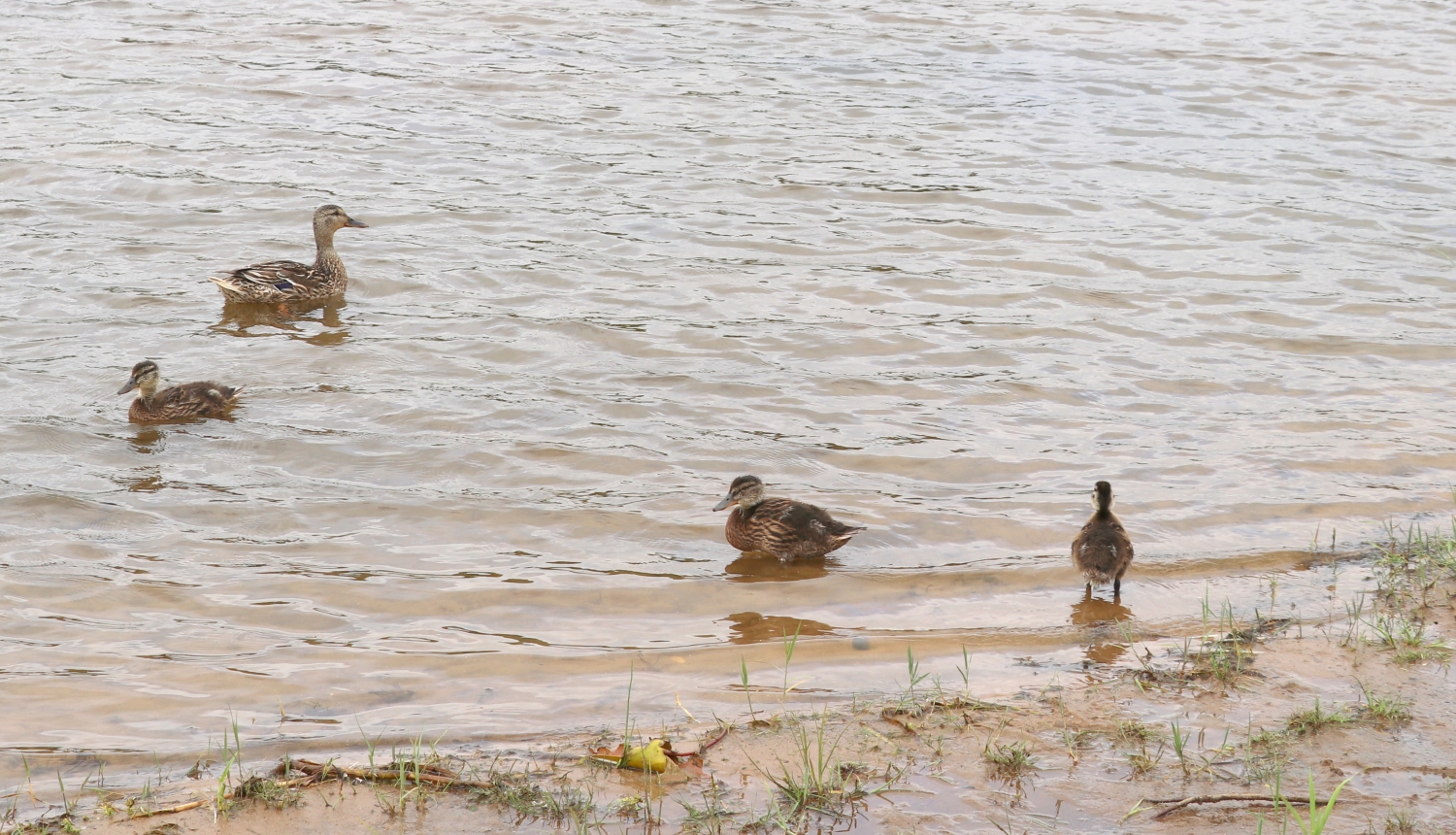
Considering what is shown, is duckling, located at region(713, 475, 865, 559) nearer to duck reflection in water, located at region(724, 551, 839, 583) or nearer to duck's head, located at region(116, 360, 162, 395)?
duck reflection in water, located at region(724, 551, 839, 583)

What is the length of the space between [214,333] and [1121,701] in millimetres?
8018

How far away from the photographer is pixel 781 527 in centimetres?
747

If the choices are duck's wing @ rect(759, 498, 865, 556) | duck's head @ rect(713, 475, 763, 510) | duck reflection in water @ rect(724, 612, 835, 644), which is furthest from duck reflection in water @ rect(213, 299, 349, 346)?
duck reflection in water @ rect(724, 612, 835, 644)

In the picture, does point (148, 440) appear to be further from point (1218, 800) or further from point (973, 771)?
point (1218, 800)

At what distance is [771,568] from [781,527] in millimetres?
277

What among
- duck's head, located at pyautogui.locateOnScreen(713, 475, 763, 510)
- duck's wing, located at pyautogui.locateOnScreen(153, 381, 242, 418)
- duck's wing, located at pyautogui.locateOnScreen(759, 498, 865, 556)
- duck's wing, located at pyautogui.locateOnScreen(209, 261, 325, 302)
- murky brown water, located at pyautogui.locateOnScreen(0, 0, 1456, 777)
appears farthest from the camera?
duck's wing, located at pyautogui.locateOnScreen(209, 261, 325, 302)

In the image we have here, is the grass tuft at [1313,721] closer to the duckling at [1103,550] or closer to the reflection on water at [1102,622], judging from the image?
the reflection on water at [1102,622]

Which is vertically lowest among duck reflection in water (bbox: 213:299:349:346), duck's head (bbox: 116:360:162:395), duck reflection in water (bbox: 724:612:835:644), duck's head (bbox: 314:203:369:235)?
duck reflection in water (bbox: 724:612:835:644)

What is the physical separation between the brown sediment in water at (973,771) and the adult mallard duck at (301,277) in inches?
273

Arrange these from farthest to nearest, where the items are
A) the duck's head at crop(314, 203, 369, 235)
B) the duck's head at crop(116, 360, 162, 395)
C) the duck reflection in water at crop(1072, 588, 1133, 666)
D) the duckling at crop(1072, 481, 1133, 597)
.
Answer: the duck's head at crop(314, 203, 369, 235) → the duck's head at crop(116, 360, 162, 395) → the duckling at crop(1072, 481, 1133, 597) → the duck reflection in water at crop(1072, 588, 1133, 666)

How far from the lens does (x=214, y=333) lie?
429 inches

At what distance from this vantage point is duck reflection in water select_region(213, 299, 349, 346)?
11.0m

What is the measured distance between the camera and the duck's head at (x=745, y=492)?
7.73 m

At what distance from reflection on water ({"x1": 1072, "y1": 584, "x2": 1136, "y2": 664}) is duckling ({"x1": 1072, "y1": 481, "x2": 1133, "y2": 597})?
0.33ft
